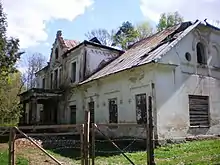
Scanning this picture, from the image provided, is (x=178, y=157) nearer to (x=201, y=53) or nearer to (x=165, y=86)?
(x=165, y=86)

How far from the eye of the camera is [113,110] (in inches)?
766

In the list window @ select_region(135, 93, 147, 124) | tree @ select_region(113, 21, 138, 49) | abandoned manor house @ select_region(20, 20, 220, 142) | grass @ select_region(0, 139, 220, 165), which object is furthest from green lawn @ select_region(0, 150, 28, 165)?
tree @ select_region(113, 21, 138, 49)

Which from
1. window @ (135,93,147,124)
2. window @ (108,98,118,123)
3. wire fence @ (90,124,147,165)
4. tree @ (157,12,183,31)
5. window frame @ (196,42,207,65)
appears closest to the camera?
wire fence @ (90,124,147,165)

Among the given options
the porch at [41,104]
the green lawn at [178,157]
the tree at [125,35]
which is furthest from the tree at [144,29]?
the green lawn at [178,157]

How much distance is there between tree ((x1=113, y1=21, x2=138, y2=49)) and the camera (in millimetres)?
43219

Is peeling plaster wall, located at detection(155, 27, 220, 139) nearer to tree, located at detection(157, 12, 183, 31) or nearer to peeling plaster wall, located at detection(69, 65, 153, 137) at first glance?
peeling plaster wall, located at detection(69, 65, 153, 137)

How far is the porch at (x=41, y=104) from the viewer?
79.5 ft

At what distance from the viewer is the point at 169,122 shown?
53.5 feet

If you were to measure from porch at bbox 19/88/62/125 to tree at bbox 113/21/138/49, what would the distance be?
17.2m

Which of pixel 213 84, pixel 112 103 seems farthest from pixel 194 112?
pixel 112 103

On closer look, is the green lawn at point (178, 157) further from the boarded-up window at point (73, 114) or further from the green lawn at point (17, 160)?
the boarded-up window at point (73, 114)

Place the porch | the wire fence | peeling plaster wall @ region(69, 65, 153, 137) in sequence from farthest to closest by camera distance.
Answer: the porch < peeling plaster wall @ region(69, 65, 153, 137) < the wire fence

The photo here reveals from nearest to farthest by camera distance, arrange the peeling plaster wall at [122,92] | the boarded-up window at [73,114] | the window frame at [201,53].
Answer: the peeling plaster wall at [122,92] < the window frame at [201,53] < the boarded-up window at [73,114]

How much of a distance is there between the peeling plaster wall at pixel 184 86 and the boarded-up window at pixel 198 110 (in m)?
0.30
